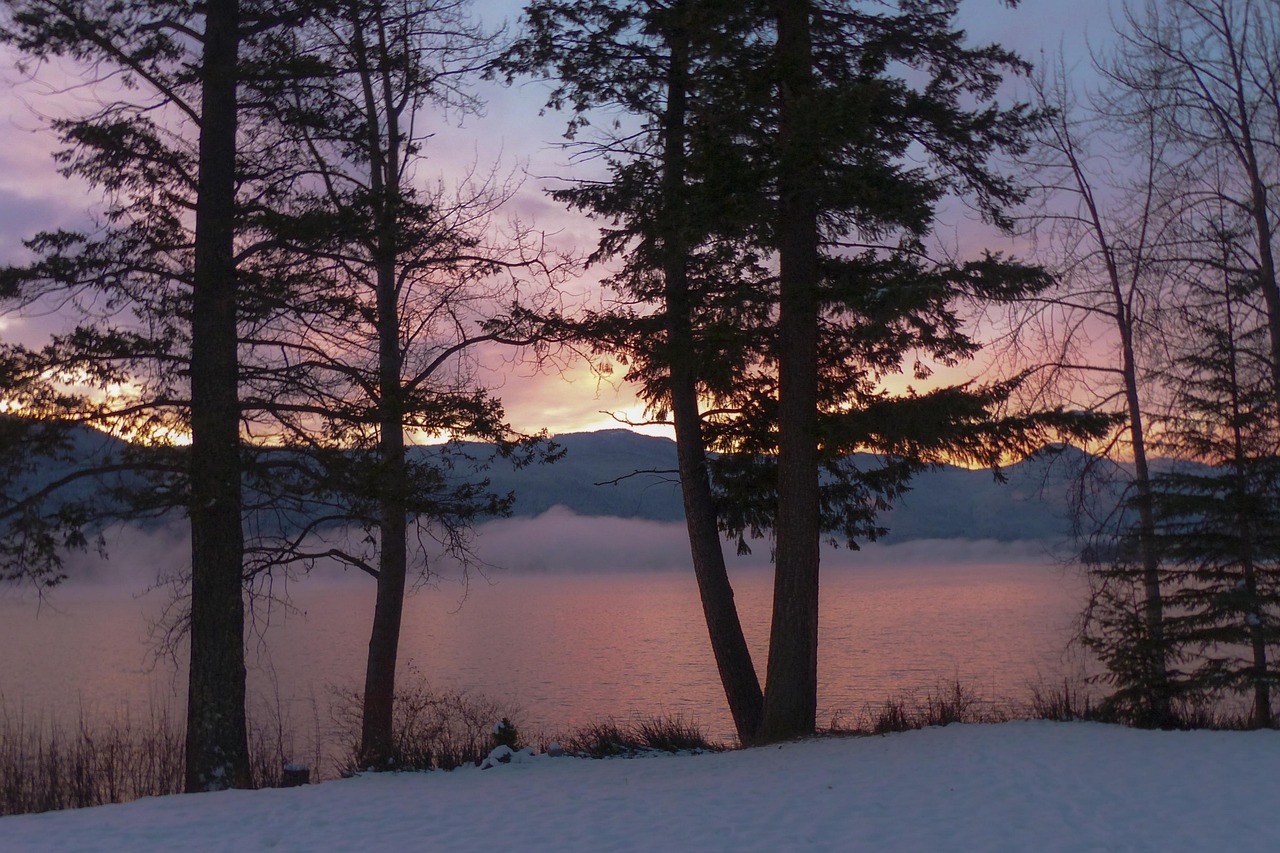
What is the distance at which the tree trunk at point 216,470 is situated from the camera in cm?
956

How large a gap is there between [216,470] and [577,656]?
3488cm

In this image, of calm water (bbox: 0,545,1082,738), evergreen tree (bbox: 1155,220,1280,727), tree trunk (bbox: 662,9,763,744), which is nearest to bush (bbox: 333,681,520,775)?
calm water (bbox: 0,545,1082,738)

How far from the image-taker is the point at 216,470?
31.0 feet

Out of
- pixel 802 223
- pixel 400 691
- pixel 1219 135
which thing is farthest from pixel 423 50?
pixel 1219 135

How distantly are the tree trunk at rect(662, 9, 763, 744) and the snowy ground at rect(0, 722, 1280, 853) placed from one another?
240 centimetres

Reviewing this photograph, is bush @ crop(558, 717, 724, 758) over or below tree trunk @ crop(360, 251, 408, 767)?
below

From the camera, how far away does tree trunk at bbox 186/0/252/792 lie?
31.4 feet

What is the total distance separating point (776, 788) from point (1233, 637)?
7298 mm

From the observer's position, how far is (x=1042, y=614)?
6156cm

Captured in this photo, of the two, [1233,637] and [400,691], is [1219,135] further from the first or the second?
[400,691]

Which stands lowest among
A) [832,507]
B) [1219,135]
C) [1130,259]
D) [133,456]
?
[832,507]

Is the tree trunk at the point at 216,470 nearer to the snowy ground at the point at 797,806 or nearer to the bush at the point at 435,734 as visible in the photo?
the snowy ground at the point at 797,806

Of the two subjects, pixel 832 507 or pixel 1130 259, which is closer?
pixel 832 507

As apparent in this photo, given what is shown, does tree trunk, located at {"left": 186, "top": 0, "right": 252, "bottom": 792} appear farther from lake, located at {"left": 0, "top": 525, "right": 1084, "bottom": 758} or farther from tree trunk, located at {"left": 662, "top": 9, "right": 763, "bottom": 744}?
tree trunk, located at {"left": 662, "top": 9, "right": 763, "bottom": 744}
